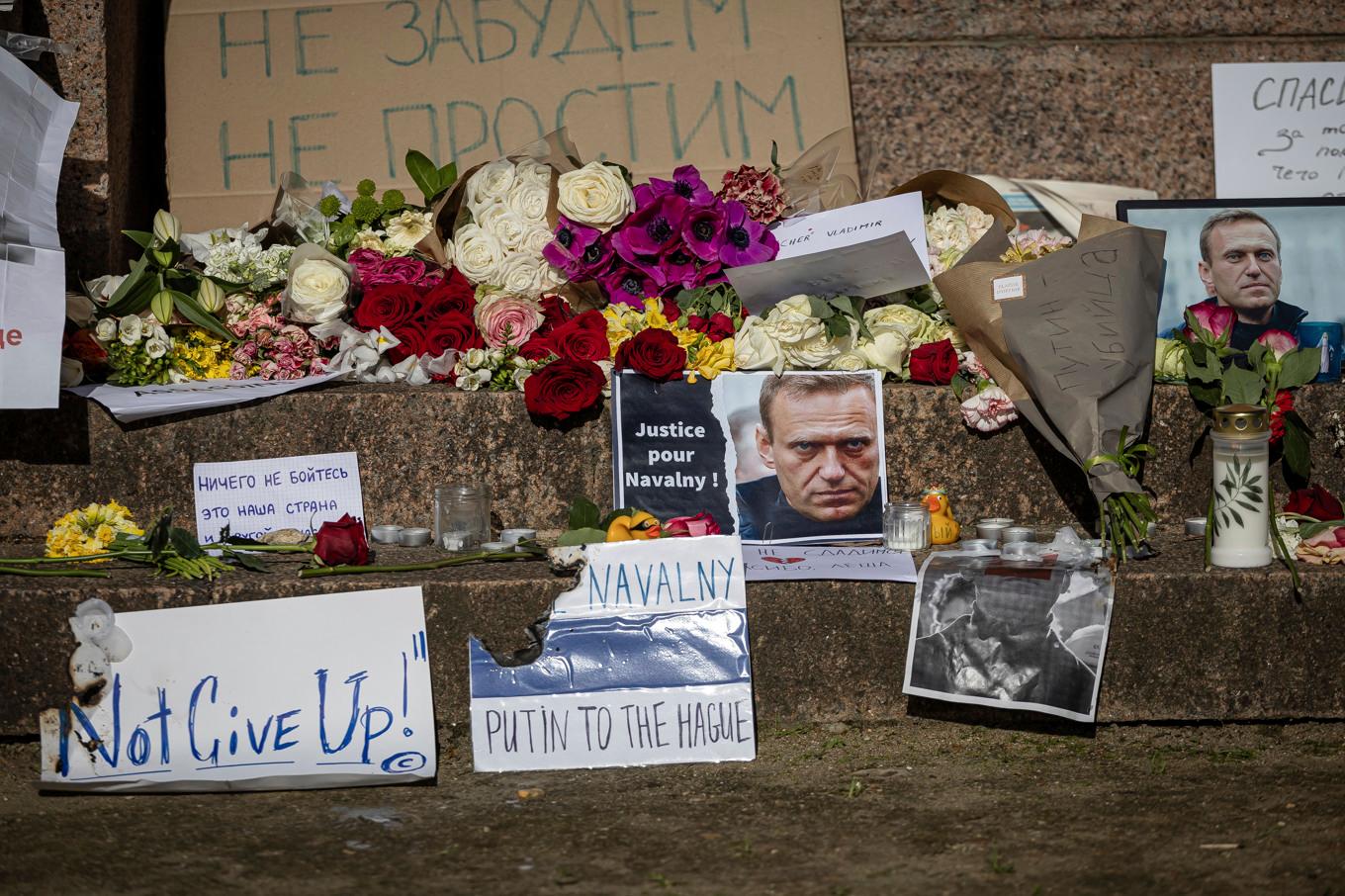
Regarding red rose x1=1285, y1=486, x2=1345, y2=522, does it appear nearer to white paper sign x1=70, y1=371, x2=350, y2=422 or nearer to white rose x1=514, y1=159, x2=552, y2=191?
white rose x1=514, y1=159, x2=552, y2=191

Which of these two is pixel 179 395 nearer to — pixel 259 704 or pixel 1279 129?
pixel 259 704

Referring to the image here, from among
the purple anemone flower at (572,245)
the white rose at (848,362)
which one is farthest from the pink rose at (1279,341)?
the purple anemone flower at (572,245)

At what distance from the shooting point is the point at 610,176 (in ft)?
10.6

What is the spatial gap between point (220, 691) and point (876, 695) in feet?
4.41

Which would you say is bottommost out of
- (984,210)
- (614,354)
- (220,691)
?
(220,691)

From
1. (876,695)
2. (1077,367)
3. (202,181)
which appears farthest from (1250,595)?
(202,181)

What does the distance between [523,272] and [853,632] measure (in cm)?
130

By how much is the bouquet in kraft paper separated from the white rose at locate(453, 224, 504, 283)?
1232 millimetres

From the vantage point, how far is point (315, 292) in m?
3.28

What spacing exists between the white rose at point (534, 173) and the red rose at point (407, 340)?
49 centimetres

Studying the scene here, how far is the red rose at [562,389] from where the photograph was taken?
3.06 m

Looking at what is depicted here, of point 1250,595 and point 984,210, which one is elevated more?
point 984,210

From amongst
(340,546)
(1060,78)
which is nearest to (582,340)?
(340,546)

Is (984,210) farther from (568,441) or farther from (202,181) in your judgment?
(202,181)
